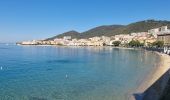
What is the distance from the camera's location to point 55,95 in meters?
24.9

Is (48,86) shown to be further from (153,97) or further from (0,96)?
(153,97)

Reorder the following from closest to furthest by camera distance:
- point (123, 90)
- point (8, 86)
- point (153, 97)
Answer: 1. point (153, 97)
2. point (123, 90)
3. point (8, 86)

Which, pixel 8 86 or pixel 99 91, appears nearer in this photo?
pixel 99 91

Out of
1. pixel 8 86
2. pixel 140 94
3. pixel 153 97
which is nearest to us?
pixel 153 97

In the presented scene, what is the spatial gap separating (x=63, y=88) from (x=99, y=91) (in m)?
4.06

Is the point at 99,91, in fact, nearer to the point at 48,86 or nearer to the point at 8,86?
the point at 48,86

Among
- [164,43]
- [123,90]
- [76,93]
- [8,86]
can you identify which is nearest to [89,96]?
[76,93]

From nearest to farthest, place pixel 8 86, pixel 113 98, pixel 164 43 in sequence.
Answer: pixel 113 98 < pixel 8 86 < pixel 164 43

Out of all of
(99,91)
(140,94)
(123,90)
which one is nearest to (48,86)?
(99,91)

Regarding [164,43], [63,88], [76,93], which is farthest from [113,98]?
[164,43]

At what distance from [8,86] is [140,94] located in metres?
14.3

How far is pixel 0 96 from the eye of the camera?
23984mm

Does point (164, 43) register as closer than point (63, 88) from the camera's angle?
No

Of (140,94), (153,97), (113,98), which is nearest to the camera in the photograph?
(153,97)
